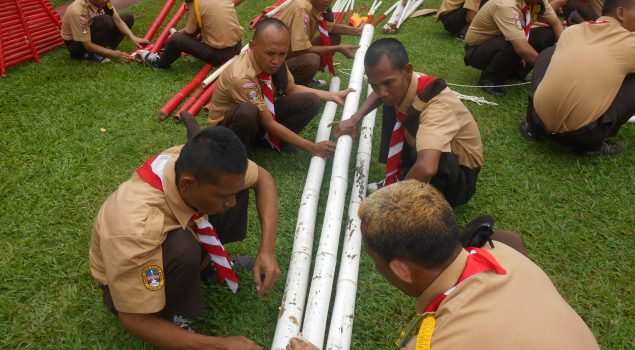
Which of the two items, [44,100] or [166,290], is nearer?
[166,290]

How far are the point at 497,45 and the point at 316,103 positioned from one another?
2487mm

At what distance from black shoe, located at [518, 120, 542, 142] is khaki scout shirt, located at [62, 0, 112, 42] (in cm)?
508

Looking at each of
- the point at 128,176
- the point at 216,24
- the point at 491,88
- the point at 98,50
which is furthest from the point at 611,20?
the point at 98,50

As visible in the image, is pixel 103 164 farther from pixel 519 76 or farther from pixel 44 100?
pixel 519 76

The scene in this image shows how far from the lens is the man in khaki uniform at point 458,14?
23.3 feet

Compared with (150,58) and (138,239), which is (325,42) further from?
(138,239)

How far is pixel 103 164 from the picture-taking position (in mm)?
4223

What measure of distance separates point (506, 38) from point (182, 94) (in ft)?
11.8

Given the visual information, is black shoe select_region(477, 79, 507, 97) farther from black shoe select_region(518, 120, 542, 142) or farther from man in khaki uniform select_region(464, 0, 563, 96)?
black shoe select_region(518, 120, 542, 142)

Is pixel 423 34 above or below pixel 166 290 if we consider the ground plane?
below

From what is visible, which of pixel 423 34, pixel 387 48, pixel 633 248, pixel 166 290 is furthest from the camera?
pixel 423 34

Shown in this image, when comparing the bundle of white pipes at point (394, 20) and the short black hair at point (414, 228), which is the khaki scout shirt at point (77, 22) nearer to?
the bundle of white pipes at point (394, 20)

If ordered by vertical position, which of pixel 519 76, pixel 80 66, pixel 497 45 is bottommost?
pixel 80 66

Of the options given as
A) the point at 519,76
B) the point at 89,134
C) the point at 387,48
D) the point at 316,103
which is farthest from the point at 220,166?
the point at 519,76
